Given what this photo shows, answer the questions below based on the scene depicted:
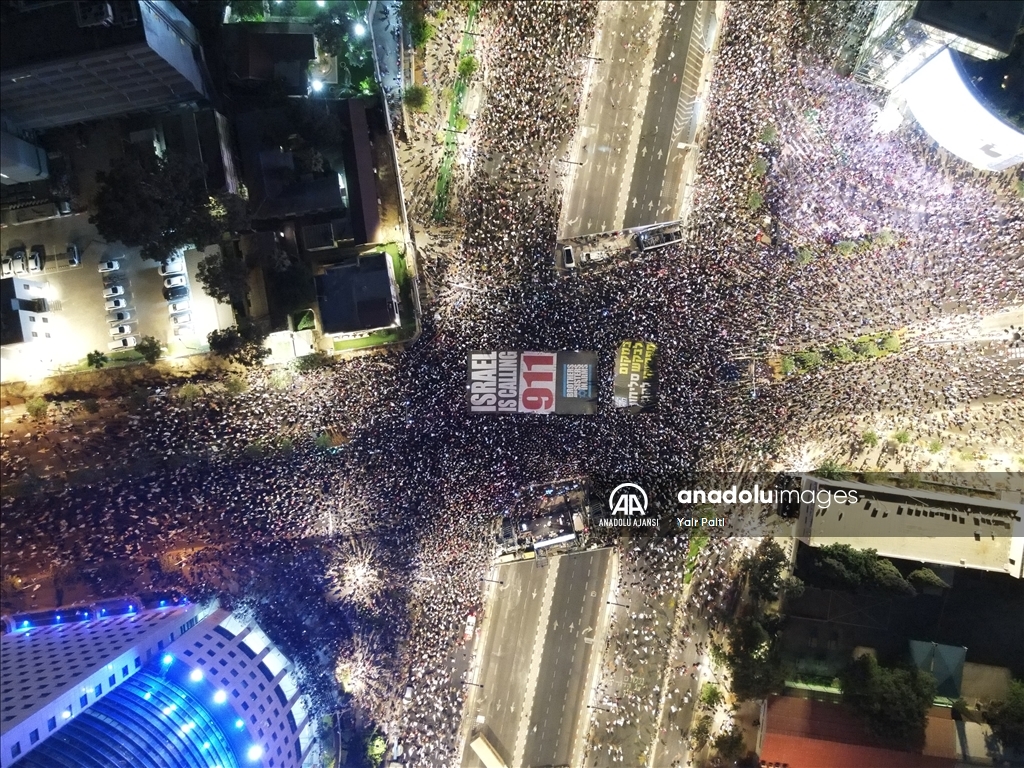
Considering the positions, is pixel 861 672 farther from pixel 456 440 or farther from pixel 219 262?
pixel 219 262

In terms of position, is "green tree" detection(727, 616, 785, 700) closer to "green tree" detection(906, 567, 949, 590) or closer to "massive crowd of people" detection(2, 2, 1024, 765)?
"green tree" detection(906, 567, 949, 590)

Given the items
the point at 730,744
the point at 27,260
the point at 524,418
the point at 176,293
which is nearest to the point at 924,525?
the point at 730,744

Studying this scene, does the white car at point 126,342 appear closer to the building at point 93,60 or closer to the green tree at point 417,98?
the building at point 93,60

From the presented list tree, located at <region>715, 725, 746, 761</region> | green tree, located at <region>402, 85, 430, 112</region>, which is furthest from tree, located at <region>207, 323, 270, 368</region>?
tree, located at <region>715, 725, 746, 761</region>

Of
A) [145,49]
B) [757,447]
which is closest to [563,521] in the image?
[757,447]

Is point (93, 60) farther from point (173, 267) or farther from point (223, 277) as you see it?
point (223, 277)

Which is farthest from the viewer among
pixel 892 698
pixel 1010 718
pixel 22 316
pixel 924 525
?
pixel 924 525

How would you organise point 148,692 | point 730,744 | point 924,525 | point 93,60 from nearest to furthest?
point 93,60, point 148,692, point 924,525, point 730,744
